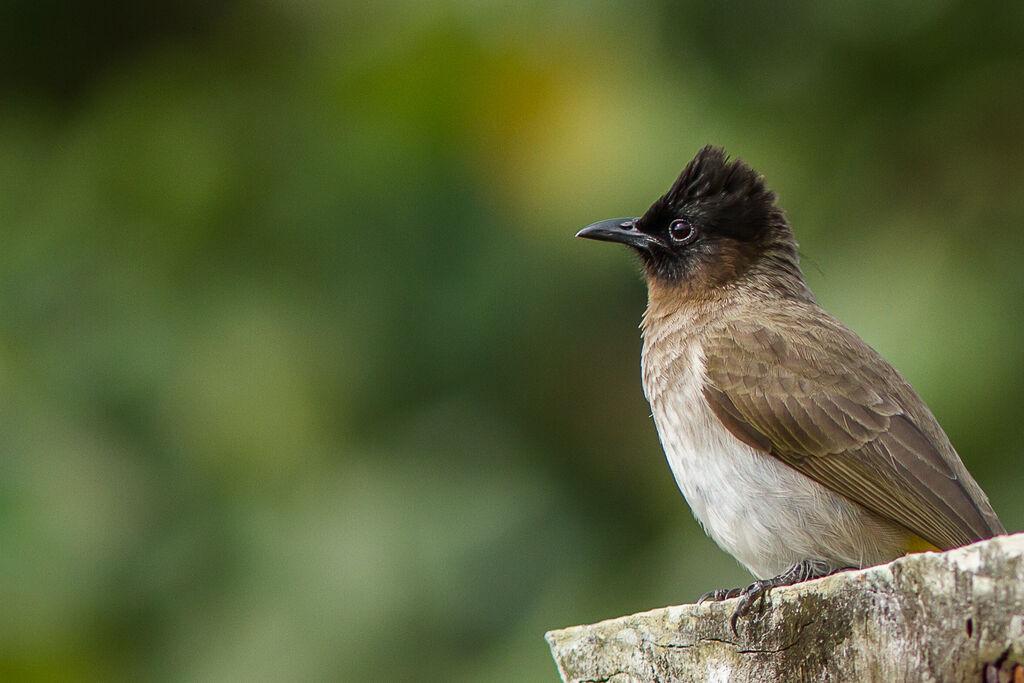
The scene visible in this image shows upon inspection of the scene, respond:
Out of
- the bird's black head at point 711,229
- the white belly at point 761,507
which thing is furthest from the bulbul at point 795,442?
the bird's black head at point 711,229

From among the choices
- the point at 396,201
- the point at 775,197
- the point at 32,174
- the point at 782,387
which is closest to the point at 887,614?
the point at 782,387

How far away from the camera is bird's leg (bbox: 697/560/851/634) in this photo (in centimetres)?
216

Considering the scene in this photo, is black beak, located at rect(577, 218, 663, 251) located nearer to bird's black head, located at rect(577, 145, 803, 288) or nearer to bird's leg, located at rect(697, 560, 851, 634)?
bird's black head, located at rect(577, 145, 803, 288)

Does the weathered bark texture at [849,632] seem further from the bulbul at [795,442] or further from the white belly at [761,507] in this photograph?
the white belly at [761,507]

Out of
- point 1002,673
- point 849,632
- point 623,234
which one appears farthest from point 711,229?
point 1002,673

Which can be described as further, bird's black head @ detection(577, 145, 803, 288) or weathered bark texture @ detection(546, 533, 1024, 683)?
bird's black head @ detection(577, 145, 803, 288)

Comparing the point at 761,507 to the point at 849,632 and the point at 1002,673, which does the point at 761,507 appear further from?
the point at 1002,673

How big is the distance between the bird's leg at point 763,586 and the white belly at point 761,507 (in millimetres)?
26

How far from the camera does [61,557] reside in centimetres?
525

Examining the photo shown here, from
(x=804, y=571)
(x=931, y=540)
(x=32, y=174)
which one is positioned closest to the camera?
(x=931, y=540)

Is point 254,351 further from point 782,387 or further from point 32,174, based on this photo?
point 782,387

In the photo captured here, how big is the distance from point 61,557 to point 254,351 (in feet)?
3.69

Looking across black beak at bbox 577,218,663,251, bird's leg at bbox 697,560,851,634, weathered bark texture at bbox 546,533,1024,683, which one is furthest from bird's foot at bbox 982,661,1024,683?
black beak at bbox 577,218,663,251

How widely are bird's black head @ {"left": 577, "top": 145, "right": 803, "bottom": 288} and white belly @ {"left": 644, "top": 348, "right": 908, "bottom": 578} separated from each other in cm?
74
